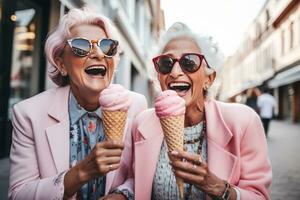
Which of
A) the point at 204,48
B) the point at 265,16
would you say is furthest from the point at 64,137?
the point at 265,16

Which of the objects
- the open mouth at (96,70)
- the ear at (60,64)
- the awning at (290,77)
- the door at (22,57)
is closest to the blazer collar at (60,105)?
the ear at (60,64)

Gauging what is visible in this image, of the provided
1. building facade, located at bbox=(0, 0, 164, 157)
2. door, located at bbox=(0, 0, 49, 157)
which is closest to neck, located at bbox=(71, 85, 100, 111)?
building facade, located at bbox=(0, 0, 164, 157)

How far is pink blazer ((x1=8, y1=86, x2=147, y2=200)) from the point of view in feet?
6.20

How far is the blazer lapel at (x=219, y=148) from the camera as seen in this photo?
1932 mm

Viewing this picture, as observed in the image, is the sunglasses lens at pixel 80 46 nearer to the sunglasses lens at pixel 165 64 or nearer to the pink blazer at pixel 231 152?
the sunglasses lens at pixel 165 64

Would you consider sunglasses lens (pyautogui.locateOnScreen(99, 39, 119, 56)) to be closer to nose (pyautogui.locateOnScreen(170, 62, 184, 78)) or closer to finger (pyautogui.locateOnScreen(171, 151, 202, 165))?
nose (pyautogui.locateOnScreen(170, 62, 184, 78))

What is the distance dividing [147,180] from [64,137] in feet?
1.66

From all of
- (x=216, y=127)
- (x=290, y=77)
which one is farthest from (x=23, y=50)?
(x=290, y=77)

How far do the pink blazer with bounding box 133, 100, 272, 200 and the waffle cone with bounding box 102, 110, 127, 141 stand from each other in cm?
43

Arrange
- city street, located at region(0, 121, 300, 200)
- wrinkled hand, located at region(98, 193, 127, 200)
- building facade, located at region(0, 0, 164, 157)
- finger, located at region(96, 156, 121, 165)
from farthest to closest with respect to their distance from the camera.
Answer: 1. building facade, located at region(0, 0, 164, 157)
2. city street, located at region(0, 121, 300, 200)
3. wrinkled hand, located at region(98, 193, 127, 200)
4. finger, located at region(96, 156, 121, 165)

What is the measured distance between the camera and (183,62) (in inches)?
76.5

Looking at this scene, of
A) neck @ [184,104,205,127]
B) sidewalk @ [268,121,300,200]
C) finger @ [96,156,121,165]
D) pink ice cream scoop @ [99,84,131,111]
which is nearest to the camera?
finger @ [96,156,121,165]

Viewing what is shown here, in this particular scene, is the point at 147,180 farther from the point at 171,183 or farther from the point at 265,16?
the point at 265,16

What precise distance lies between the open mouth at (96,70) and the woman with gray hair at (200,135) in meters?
0.29
